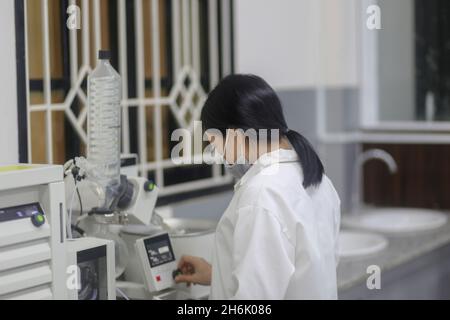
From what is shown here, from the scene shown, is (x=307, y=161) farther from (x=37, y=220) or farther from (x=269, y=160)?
(x=37, y=220)

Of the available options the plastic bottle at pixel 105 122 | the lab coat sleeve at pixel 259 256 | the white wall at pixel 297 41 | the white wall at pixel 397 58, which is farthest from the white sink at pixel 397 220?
the lab coat sleeve at pixel 259 256

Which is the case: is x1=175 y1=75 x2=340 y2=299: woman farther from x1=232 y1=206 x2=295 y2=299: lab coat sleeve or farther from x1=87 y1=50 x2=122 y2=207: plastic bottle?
x1=87 y1=50 x2=122 y2=207: plastic bottle

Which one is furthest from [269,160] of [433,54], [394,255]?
[433,54]

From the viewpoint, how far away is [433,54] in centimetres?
418

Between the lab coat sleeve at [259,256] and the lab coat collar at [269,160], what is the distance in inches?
5.0

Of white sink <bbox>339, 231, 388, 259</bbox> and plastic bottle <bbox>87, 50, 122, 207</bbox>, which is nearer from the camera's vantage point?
plastic bottle <bbox>87, 50, 122, 207</bbox>

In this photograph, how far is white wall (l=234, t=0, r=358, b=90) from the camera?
11.8 feet

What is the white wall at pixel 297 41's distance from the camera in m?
3.60

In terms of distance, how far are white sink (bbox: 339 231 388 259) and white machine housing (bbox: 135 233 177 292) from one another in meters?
1.16

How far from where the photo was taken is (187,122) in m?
3.32

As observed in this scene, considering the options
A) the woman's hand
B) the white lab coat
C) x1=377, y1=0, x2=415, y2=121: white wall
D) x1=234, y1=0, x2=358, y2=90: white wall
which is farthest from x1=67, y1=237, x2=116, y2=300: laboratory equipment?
x1=377, y1=0, x2=415, y2=121: white wall

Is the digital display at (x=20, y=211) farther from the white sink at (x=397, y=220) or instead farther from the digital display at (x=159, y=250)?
the white sink at (x=397, y=220)

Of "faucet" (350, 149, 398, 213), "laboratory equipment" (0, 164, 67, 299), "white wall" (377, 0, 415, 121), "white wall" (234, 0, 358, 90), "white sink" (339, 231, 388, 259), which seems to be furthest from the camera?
"white wall" (377, 0, 415, 121)

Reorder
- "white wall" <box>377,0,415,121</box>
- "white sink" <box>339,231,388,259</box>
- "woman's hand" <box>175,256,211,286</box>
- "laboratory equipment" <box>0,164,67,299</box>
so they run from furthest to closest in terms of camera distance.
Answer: "white wall" <box>377,0,415,121</box>
"white sink" <box>339,231,388,259</box>
"woman's hand" <box>175,256,211,286</box>
"laboratory equipment" <box>0,164,67,299</box>
